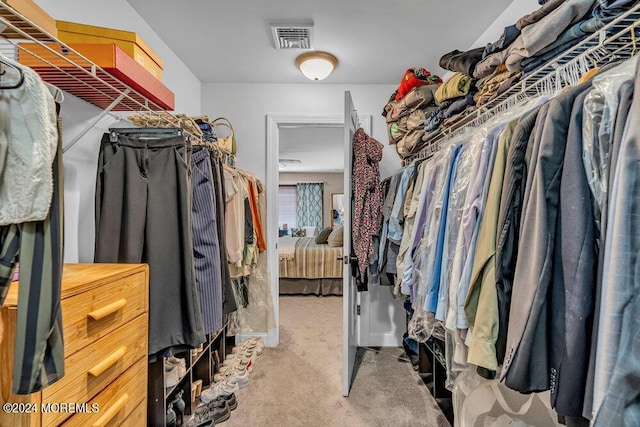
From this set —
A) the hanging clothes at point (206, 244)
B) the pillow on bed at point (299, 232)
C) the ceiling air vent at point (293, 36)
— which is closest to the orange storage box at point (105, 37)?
the hanging clothes at point (206, 244)

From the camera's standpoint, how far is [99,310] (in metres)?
0.83

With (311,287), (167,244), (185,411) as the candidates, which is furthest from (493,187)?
(311,287)

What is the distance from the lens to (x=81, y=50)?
101cm

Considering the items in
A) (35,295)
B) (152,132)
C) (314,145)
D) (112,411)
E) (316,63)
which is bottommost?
(112,411)

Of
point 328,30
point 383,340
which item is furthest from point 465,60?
point 383,340

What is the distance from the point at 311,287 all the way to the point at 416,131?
9.55 ft

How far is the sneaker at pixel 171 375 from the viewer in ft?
4.71

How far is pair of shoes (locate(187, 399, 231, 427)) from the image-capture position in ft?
5.17

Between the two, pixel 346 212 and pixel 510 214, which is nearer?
pixel 510 214

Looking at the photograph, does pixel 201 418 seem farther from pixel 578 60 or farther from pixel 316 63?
pixel 316 63

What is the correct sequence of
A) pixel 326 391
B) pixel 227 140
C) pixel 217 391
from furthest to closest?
1. pixel 227 140
2. pixel 326 391
3. pixel 217 391

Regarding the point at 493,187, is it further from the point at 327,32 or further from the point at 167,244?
the point at 327,32

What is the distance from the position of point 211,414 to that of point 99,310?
117 cm

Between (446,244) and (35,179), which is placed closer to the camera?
(35,179)
